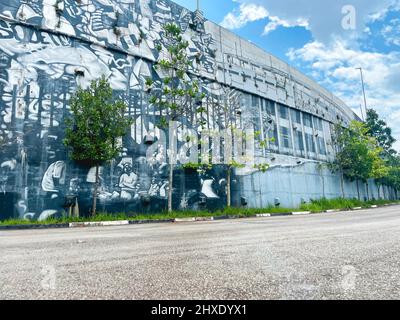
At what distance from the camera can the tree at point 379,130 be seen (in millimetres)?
42531

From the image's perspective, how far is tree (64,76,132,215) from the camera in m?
13.8

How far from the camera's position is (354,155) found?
30.4 metres

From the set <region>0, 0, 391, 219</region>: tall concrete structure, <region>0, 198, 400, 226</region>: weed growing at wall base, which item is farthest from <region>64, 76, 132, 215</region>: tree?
<region>0, 198, 400, 226</region>: weed growing at wall base

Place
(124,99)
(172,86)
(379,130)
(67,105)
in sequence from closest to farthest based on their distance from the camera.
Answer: (67,105)
(124,99)
(172,86)
(379,130)

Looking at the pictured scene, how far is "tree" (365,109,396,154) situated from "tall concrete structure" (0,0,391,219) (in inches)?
879

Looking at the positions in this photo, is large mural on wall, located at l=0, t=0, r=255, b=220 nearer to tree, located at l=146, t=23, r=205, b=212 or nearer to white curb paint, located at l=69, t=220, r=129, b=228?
tree, located at l=146, t=23, r=205, b=212

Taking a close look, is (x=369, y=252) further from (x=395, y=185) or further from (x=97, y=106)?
(x=395, y=185)

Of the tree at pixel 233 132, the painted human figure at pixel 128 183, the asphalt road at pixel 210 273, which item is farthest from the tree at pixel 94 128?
the asphalt road at pixel 210 273

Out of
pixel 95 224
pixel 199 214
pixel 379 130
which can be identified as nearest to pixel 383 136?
pixel 379 130

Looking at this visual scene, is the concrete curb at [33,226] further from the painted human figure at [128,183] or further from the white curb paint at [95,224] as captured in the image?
the painted human figure at [128,183]

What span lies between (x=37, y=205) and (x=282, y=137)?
19104mm

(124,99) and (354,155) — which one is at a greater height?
(124,99)

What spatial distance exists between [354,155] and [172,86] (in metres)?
21.1

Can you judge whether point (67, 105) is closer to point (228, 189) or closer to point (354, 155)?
point (228, 189)
